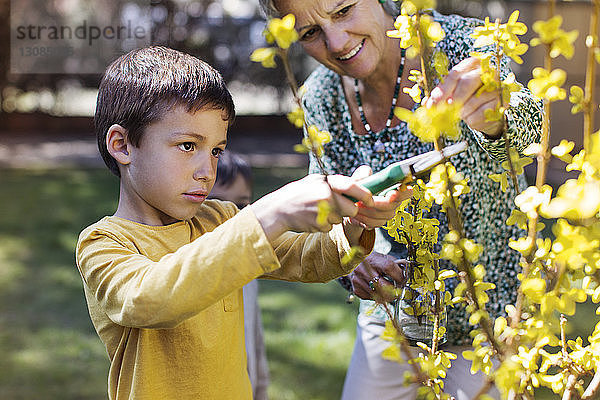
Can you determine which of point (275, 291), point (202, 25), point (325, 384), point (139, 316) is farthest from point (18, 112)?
point (139, 316)

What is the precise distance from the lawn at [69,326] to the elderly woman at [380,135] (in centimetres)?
147

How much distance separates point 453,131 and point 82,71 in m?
10.7

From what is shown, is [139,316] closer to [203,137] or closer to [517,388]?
[203,137]

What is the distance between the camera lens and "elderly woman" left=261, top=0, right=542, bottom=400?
1800 mm

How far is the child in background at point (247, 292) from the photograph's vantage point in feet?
8.91

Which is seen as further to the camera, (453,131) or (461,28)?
(461,28)

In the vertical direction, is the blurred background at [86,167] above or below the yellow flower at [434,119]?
below

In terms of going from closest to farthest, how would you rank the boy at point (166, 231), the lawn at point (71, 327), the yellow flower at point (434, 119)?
the yellow flower at point (434, 119) → the boy at point (166, 231) → the lawn at point (71, 327)

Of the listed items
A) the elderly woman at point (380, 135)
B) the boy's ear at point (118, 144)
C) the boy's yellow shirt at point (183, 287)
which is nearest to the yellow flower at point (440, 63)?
the boy's yellow shirt at point (183, 287)

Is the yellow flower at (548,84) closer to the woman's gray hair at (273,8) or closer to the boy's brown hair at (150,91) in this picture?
the boy's brown hair at (150,91)

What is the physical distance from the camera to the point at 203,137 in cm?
143

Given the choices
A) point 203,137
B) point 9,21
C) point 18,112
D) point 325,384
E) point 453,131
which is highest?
point 453,131

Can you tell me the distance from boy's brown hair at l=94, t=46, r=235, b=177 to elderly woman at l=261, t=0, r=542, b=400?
404mm

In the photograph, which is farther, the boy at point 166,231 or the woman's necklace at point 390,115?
the woman's necklace at point 390,115
